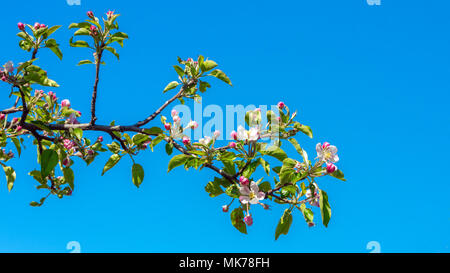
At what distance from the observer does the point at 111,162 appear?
96.3 inches

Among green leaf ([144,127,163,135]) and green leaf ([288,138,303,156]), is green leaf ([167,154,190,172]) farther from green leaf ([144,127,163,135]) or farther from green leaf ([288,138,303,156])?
green leaf ([288,138,303,156])

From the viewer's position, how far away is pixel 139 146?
7.97 ft

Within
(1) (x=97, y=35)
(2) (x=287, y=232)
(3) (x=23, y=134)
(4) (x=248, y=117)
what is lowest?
(2) (x=287, y=232)

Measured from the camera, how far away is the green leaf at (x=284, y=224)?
2090 millimetres

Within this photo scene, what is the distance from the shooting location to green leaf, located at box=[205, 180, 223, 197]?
2.09 metres

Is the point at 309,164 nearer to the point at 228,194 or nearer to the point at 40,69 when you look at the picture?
the point at 228,194

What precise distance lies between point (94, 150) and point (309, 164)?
1623 mm

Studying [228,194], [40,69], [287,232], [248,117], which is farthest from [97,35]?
[287,232]

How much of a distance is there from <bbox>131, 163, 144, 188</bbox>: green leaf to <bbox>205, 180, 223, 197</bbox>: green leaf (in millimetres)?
522

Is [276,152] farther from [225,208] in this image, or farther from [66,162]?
[66,162]

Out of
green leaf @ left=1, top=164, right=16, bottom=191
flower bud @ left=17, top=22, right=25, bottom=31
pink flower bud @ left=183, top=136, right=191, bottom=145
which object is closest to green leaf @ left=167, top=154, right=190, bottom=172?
pink flower bud @ left=183, top=136, right=191, bottom=145

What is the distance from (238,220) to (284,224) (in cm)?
26

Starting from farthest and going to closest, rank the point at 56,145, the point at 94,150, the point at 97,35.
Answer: the point at 94,150, the point at 56,145, the point at 97,35

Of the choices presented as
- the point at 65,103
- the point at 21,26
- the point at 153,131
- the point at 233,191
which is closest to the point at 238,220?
the point at 233,191
